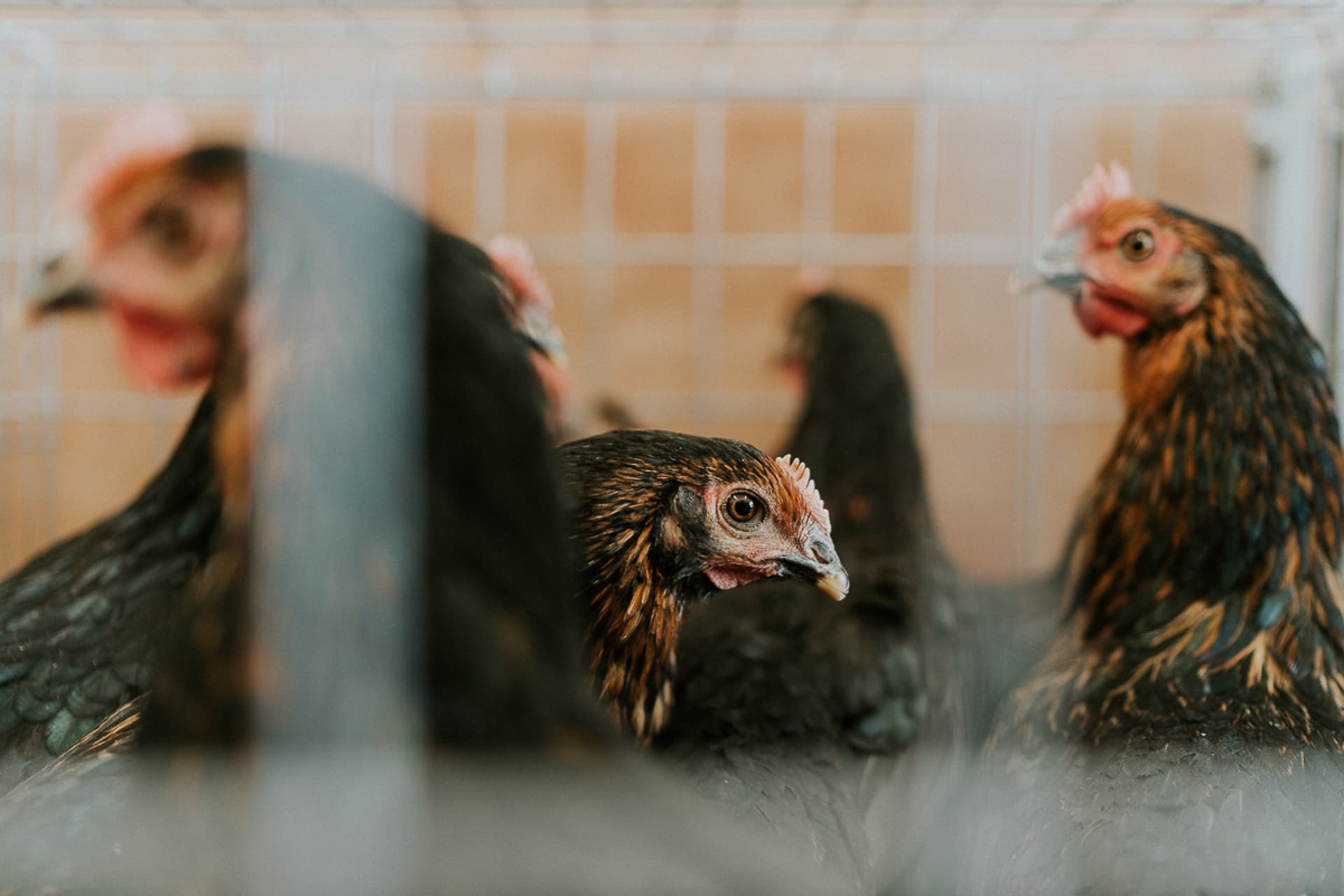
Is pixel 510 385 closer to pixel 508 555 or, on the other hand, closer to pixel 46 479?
pixel 508 555

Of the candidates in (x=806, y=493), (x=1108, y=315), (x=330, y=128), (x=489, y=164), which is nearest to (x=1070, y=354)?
(x=1108, y=315)

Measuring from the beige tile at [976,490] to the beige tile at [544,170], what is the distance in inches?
19.7

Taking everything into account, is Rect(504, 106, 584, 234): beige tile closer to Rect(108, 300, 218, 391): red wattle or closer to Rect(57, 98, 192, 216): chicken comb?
Rect(57, 98, 192, 216): chicken comb

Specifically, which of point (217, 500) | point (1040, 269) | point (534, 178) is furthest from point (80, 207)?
point (1040, 269)

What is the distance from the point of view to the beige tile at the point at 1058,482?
1070mm

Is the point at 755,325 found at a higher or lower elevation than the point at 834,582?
higher

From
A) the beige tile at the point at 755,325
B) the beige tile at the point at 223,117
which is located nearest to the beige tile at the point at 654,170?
the beige tile at the point at 755,325

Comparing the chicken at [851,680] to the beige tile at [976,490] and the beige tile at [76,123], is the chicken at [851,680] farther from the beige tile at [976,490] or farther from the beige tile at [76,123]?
the beige tile at [76,123]

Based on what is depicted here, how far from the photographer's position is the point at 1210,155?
100 cm

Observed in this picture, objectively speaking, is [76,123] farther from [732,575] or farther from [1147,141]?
[1147,141]

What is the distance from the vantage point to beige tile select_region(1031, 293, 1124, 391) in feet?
3.04

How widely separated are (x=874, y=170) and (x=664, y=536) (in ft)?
2.20

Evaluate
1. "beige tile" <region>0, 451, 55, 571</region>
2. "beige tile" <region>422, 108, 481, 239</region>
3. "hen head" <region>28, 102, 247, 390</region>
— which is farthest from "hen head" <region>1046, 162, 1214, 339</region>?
"beige tile" <region>0, 451, 55, 571</region>

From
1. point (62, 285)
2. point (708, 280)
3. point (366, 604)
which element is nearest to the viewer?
point (366, 604)
